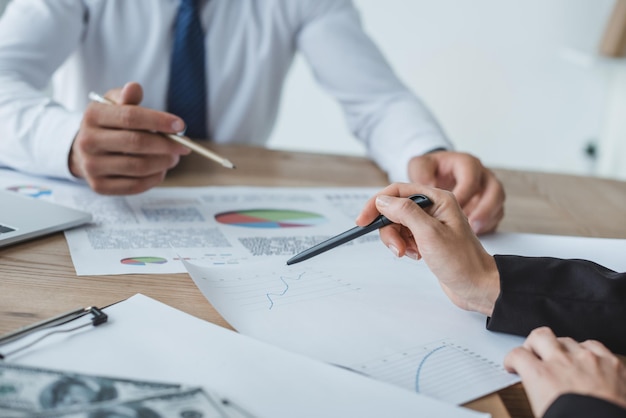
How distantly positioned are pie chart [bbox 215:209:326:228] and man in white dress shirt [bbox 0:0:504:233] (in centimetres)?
10

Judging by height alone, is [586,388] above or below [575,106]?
above

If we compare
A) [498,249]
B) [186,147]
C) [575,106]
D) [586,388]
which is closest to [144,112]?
[186,147]

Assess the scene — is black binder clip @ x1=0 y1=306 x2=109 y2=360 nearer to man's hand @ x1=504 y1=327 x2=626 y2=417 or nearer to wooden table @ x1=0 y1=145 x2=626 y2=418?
wooden table @ x1=0 y1=145 x2=626 y2=418

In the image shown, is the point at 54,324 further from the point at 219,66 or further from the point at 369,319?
the point at 219,66

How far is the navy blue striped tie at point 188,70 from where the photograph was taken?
1.17 meters

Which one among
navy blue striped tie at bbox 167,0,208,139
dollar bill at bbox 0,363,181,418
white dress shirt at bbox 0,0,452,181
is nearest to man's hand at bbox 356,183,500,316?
dollar bill at bbox 0,363,181,418

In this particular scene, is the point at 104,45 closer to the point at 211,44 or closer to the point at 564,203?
the point at 211,44

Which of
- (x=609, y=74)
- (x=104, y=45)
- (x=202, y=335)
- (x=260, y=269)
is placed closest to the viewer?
(x=202, y=335)

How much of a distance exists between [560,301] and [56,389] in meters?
0.40

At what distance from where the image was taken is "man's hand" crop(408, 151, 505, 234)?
81cm

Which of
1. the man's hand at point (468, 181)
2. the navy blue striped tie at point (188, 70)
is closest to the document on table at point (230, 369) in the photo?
the man's hand at point (468, 181)

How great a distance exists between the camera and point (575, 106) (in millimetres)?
2475

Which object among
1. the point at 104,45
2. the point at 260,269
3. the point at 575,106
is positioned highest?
the point at 104,45

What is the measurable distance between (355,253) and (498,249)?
0.57 ft
